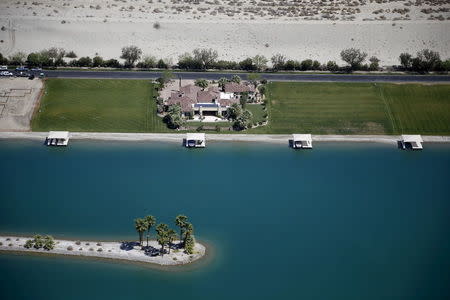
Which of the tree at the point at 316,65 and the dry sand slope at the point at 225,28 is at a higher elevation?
the dry sand slope at the point at 225,28

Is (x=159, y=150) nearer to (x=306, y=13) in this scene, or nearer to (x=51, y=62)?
(x=51, y=62)

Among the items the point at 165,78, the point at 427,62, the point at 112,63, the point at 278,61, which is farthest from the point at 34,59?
the point at 427,62

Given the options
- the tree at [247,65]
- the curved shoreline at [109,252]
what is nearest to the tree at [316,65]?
the tree at [247,65]

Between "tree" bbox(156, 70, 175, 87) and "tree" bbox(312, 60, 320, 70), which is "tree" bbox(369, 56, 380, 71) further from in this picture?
"tree" bbox(156, 70, 175, 87)

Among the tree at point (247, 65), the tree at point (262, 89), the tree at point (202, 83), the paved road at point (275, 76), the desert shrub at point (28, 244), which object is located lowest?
the desert shrub at point (28, 244)

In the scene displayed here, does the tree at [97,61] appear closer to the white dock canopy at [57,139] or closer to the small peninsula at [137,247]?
the white dock canopy at [57,139]

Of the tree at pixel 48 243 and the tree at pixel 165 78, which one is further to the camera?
the tree at pixel 165 78
